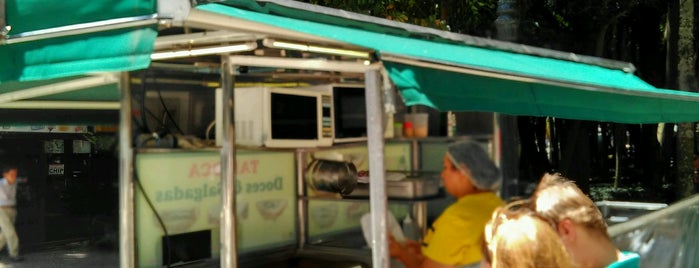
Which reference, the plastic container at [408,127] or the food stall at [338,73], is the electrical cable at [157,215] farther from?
the plastic container at [408,127]

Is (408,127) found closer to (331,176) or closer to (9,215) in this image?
(331,176)

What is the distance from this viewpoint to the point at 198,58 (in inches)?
178

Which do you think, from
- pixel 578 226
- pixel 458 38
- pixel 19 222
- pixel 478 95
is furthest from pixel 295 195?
pixel 19 222

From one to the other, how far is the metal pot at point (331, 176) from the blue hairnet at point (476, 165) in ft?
4.44

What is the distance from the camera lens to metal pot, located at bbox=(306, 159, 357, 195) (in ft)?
17.0

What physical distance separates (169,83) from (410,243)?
186 centimetres

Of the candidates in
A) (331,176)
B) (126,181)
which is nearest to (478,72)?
(331,176)

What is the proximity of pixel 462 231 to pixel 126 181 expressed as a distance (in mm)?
2015

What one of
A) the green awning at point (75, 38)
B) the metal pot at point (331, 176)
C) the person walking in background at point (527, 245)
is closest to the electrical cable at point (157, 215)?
the green awning at point (75, 38)

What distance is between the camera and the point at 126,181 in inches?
176

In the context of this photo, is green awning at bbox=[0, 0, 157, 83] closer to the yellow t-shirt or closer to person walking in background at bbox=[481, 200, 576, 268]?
person walking in background at bbox=[481, 200, 576, 268]

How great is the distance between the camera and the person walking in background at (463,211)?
3703mm

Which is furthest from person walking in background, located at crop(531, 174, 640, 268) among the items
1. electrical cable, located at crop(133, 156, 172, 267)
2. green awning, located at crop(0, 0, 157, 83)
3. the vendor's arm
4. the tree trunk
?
the tree trunk

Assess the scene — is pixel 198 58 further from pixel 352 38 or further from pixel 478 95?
pixel 478 95
